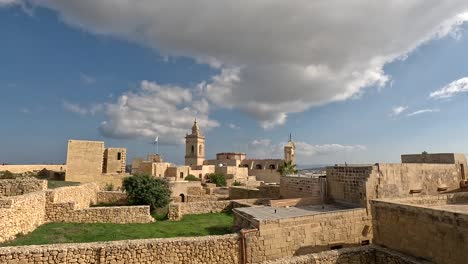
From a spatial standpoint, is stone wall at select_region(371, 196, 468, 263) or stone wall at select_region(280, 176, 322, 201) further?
stone wall at select_region(280, 176, 322, 201)

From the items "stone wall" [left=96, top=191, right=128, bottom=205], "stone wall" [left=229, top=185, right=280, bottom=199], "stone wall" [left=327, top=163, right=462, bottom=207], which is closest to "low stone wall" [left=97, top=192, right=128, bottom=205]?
"stone wall" [left=96, top=191, right=128, bottom=205]

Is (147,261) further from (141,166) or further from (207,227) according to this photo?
(141,166)

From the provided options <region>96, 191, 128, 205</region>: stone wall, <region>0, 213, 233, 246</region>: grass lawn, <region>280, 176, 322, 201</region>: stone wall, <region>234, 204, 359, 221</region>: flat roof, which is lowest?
<region>0, 213, 233, 246</region>: grass lawn

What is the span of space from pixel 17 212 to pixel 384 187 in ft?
48.9

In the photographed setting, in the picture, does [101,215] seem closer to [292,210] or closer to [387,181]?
[292,210]

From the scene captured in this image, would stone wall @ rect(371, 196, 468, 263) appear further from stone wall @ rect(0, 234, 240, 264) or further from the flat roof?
stone wall @ rect(0, 234, 240, 264)

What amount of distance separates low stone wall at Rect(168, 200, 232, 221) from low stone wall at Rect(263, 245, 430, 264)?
1051 cm

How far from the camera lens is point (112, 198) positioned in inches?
830

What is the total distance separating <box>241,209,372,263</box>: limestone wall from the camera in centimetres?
1036

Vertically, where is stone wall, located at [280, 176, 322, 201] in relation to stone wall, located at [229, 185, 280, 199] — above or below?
above

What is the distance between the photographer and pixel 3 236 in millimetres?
10773

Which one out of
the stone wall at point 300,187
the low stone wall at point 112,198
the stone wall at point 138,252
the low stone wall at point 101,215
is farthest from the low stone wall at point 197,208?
the stone wall at point 138,252

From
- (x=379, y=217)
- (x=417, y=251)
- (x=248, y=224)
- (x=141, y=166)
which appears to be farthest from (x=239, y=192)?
(x=141, y=166)

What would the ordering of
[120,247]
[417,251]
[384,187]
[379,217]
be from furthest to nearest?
[384,187]
[379,217]
[120,247]
[417,251]
